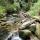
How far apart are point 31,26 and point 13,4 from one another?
3373 mm

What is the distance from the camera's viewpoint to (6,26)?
5.31 m

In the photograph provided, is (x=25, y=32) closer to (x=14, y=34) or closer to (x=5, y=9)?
(x=14, y=34)

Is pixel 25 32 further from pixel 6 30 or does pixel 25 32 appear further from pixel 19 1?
pixel 19 1

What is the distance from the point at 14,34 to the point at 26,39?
1.34 ft

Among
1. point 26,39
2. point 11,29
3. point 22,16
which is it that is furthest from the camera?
point 22,16

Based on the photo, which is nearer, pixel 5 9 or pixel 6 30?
pixel 6 30

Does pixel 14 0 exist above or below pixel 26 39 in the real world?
above

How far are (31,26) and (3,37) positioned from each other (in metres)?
0.98

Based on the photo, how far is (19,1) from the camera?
27.4ft

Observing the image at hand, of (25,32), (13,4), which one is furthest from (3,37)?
(13,4)

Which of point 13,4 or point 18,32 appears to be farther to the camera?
point 13,4

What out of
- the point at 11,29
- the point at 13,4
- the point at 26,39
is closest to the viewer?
the point at 26,39

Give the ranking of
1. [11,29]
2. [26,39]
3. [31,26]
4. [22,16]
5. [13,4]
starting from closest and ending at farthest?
[26,39] → [31,26] → [11,29] → [22,16] → [13,4]

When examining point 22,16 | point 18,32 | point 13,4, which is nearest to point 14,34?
point 18,32
